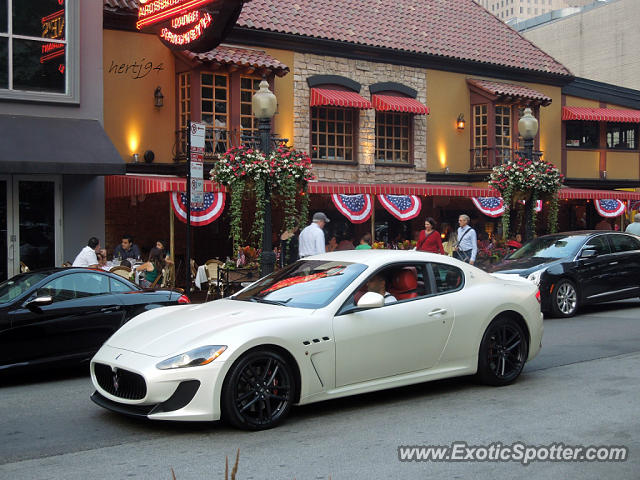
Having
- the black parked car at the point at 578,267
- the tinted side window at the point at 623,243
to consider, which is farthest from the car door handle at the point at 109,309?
the tinted side window at the point at 623,243

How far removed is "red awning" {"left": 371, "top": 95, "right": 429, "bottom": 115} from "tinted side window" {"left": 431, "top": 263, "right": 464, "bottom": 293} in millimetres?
15364

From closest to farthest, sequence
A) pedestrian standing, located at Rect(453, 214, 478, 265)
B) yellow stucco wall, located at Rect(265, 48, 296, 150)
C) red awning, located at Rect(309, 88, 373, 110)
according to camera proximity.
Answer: pedestrian standing, located at Rect(453, 214, 478, 265), yellow stucco wall, located at Rect(265, 48, 296, 150), red awning, located at Rect(309, 88, 373, 110)

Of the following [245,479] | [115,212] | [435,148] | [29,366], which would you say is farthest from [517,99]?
[245,479]

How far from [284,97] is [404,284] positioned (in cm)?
1474

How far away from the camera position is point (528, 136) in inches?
754

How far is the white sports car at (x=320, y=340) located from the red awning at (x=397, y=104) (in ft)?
49.0

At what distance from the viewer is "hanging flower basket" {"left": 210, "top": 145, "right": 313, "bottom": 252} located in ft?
46.8

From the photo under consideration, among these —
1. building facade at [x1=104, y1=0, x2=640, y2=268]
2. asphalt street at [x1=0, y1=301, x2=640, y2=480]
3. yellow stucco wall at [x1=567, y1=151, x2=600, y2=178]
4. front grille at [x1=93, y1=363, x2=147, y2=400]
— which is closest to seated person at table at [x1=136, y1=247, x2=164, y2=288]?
building facade at [x1=104, y1=0, x2=640, y2=268]

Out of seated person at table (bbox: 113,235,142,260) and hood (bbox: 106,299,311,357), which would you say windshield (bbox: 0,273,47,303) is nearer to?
hood (bbox: 106,299,311,357)

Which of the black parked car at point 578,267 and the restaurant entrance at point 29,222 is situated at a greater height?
the restaurant entrance at point 29,222

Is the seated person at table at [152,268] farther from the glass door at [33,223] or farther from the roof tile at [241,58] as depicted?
the roof tile at [241,58]

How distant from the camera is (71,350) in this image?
329 inches

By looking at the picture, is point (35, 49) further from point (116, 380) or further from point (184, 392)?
point (184, 392)

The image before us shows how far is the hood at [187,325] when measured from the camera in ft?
19.2
